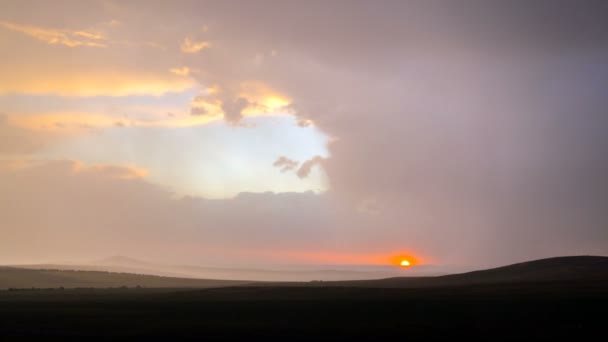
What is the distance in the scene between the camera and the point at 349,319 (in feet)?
128

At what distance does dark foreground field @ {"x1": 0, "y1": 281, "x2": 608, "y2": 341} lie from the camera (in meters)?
31.8

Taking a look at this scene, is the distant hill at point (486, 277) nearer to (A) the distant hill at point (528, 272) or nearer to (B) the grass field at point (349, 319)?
(A) the distant hill at point (528, 272)

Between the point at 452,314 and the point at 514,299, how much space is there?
10.5 m

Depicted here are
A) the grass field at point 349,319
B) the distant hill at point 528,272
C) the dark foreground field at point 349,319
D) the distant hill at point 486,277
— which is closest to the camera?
the grass field at point 349,319

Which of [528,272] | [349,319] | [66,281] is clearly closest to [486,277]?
[528,272]

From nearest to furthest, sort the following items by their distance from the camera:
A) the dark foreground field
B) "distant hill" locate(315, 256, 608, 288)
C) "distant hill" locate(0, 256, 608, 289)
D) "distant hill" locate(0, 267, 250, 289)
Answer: the dark foreground field < "distant hill" locate(0, 256, 608, 289) < "distant hill" locate(315, 256, 608, 288) < "distant hill" locate(0, 267, 250, 289)

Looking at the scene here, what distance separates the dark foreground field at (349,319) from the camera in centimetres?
3175

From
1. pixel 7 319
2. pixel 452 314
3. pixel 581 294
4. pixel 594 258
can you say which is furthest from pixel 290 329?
pixel 594 258

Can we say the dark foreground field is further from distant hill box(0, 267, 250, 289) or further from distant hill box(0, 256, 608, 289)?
distant hill box(0, 267, 250, 289)

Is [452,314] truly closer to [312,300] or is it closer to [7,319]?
[312,300]

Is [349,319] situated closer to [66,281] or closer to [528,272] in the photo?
[528,272]

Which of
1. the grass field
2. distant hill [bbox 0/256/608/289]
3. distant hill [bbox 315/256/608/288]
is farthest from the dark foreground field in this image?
distant hill [bbox 315/256/608/288]

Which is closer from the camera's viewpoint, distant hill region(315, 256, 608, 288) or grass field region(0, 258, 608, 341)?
grass field region(0, 258, 608, 341)

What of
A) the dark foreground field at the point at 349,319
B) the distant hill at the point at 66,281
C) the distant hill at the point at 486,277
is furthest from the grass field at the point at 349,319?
the distant hill at the point at 66,281
